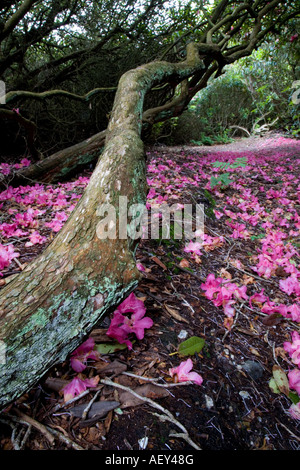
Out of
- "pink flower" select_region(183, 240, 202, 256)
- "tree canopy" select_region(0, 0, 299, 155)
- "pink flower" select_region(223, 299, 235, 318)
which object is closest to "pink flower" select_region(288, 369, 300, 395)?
"pink flower" select_region(223, 299, 235, 318)

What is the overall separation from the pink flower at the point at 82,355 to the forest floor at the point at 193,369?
0.04 meters

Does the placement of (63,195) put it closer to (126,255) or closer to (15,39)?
(126,255)

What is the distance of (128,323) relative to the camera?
1.20 m

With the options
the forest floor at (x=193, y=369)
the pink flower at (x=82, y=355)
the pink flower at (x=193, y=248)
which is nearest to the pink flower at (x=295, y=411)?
the forest floor at (x=193, y=369)

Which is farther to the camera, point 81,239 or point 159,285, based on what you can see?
point 159,285

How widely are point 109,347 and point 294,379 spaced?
90 centimetres

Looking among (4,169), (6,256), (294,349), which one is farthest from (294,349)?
(4,169)

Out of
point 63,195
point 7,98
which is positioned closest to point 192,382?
point 63,195

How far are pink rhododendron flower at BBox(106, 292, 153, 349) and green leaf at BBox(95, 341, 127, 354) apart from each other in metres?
0.02

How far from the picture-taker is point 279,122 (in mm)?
11844

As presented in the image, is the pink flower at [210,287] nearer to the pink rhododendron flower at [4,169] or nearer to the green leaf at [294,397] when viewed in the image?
the green leaf at [294,397]

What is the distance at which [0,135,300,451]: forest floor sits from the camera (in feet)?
2.74

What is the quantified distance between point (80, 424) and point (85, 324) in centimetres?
32

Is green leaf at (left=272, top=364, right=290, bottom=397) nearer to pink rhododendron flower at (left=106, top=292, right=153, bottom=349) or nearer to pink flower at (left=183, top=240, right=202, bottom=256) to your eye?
pink rhododendron flower at (left=106, top=292, right=153, bottom=349)
